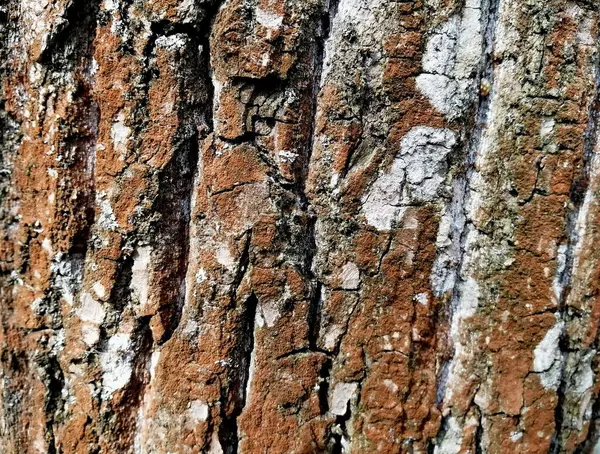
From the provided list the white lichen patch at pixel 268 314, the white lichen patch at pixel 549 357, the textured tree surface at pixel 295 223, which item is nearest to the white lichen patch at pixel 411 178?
the textured tree surface at pixel 295 223

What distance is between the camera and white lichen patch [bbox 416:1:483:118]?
0.99 metres

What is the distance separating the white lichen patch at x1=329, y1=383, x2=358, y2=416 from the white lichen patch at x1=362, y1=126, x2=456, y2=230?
0.36m

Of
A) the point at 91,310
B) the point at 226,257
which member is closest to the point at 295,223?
the point at 226,257

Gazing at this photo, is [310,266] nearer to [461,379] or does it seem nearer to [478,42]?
[461,379]


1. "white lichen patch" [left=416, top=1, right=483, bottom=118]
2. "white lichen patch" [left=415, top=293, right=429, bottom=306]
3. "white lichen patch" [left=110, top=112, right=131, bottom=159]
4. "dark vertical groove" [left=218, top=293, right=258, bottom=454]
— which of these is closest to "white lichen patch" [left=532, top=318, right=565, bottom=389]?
"white lichen patch" [left=415, top=293, right=429, bottom=306]

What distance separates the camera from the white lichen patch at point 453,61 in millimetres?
986

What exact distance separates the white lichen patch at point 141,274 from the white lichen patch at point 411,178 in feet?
1.53

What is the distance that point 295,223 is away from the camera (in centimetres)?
103

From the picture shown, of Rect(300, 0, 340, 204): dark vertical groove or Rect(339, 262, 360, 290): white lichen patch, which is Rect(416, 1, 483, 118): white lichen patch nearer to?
Rect(300, 0, 340, 204): dark vertical groove

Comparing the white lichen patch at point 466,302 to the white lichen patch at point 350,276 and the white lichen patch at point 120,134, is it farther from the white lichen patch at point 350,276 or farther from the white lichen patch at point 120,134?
the white lichen patch at point 120,134

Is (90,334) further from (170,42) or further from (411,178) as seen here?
(411,178)

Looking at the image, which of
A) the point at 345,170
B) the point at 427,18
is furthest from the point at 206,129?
the point at 427,18

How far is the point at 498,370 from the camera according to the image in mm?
1087

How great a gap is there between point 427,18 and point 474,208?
40 centimetres
